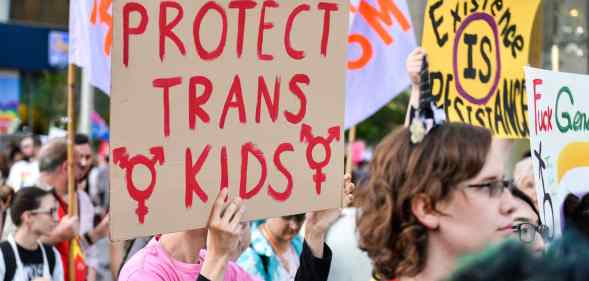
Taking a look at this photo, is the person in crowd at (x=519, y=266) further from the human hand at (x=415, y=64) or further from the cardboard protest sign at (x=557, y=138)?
the human hand at (x=415, y=64)

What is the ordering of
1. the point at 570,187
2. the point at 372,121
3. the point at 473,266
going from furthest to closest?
the point at 372,121 → the point at 570,187 → the point at 473,266

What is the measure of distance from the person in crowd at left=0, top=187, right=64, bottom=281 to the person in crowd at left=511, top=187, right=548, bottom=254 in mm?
2489

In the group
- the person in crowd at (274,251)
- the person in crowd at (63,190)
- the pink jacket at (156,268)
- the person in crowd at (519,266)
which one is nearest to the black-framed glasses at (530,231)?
the pink jacket at (156,268)

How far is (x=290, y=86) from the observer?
2.83 metres

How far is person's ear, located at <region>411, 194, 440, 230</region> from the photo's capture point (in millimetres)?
2188

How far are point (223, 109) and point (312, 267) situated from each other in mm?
730

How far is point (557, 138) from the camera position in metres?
3.43

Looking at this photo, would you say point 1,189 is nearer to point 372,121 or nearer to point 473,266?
point 473,266

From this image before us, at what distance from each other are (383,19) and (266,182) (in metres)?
2.44

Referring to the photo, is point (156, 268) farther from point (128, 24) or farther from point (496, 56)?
point (496, 56)

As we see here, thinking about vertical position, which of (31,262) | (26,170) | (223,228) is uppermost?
(223,228)

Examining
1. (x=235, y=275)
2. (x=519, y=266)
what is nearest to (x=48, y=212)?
(x=235, y=275)

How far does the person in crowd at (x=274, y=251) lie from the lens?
4332mm

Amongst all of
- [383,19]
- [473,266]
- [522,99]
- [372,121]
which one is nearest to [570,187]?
[522,99]
